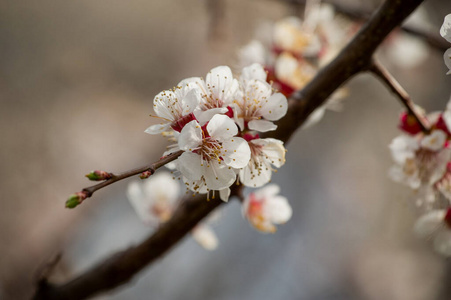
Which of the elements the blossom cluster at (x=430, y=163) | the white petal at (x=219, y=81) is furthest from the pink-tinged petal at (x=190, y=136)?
→ the blossom cluster at (x=430, y=163)

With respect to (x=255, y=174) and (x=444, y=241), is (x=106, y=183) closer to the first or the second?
(x=255, y=174)

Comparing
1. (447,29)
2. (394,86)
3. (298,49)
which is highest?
(447,29)

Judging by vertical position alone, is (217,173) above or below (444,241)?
above

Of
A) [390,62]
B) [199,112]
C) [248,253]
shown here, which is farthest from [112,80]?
[199,112]

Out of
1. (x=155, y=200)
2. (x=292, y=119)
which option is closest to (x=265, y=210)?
(x=292, y=119)

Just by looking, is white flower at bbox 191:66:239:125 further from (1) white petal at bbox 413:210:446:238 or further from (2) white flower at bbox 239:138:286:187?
(1) white petal at bbox 413:210:446:238

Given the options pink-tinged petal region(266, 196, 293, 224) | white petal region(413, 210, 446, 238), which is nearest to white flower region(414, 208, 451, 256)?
white petal region(413, 210, 446, 238)
